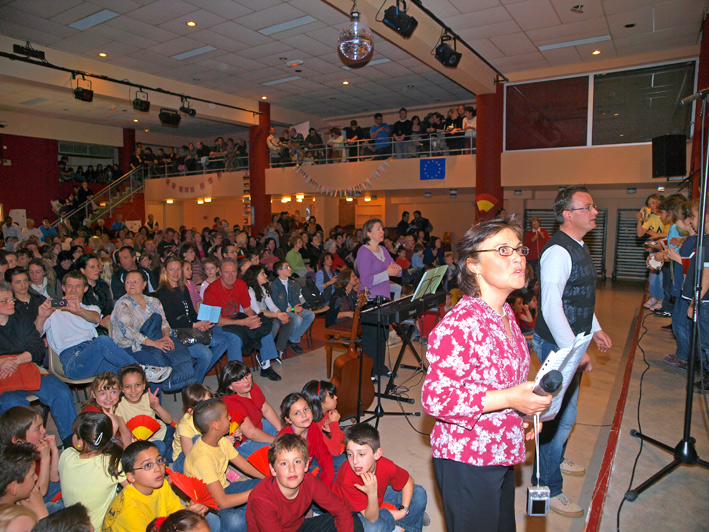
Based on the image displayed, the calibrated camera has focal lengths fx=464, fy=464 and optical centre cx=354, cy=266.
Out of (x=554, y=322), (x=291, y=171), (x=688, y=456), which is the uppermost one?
(x=291, y=171)

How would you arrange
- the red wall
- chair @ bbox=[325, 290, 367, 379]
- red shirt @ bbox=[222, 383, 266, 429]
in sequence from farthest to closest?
the red wall → chair @ bbox=[325, 290, 367, 379] → red shirt @ bbox=[222, 383, 266, 429]

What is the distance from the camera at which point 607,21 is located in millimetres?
8172

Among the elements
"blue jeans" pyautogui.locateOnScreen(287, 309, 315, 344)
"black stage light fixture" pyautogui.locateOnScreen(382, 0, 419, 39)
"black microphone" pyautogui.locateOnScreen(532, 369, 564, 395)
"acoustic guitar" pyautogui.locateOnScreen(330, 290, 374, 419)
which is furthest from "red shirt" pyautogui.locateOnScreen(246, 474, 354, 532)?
"black stage light fixture" pyautogui.locateOnScreen(382, 0, 419, 39)

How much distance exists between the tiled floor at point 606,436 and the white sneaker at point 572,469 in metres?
0.03

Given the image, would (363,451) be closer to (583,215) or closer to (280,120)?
(583,215)

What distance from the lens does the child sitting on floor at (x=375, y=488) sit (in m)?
2.34

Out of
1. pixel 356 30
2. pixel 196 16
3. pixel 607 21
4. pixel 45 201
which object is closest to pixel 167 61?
pixel 196 16

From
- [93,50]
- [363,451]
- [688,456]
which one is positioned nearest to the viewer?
[363,451]

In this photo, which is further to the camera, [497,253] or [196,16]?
[196,16]

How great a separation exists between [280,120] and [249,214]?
3513 millimetres

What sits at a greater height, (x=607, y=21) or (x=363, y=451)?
(x=607, y=21)

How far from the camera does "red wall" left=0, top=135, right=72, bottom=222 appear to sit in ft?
54.3

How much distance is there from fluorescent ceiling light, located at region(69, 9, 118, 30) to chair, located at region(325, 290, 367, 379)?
7.19 meters

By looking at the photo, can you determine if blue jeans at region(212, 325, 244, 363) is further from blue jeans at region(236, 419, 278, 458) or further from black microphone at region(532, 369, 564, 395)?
black microphone at region(532, 369, 564, 395)
